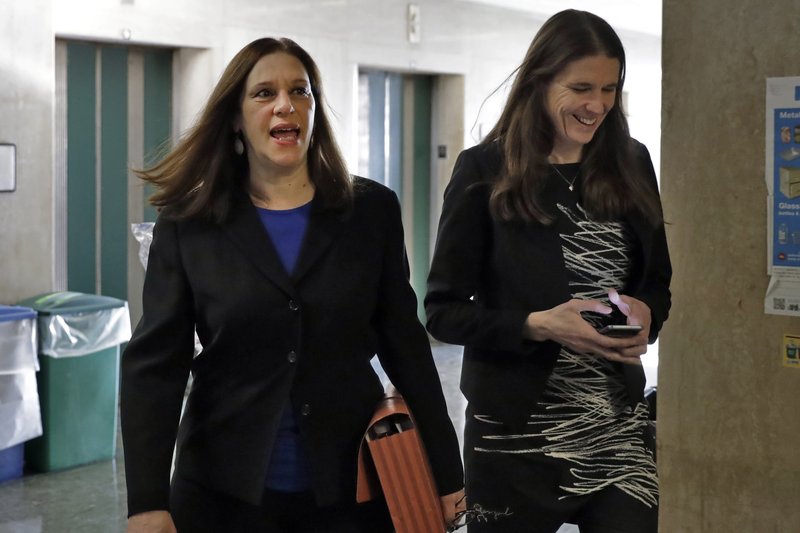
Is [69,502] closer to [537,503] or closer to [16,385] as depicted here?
[16,385]

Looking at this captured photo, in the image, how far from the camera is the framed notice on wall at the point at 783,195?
2637mm

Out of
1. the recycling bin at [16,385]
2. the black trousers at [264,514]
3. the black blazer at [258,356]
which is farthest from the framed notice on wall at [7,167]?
the black trousers at [264,514]

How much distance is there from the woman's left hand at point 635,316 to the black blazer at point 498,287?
6 cm

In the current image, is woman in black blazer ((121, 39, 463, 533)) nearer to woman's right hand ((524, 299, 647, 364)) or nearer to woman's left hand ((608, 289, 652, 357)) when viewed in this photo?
woman's right hand ((524, 299, 647, 364))

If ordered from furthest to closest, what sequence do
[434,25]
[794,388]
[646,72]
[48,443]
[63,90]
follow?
[646,72] < [434,25] < [63,90] < [48,443] < [794,388]

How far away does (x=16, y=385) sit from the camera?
529cm

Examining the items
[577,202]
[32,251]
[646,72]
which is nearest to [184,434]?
[577,202]

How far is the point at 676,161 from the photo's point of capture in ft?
9.27

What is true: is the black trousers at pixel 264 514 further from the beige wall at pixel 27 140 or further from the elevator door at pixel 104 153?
the elevator door at pixel 104 153

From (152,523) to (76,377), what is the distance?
3.79 meters

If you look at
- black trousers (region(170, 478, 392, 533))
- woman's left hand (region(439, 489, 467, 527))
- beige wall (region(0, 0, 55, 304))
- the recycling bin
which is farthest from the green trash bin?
woman's left hand (region(439, 489, 467, 527))

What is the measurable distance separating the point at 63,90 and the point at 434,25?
3.64 m

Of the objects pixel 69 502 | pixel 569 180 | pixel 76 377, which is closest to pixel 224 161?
pixel 569 180

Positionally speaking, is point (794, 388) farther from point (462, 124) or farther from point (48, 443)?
point (462, 124)
